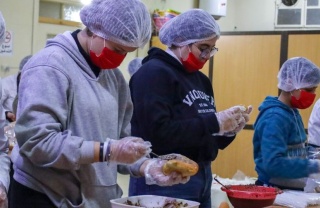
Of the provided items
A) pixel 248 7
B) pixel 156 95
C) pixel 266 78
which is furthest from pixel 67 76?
pixel 248 7

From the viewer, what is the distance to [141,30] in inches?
63.2

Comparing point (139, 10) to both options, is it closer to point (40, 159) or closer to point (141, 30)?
point (141, 30)

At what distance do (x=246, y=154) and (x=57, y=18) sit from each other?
2.62 metres

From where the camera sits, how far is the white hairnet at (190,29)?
216cm

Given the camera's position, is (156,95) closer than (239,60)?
Yes

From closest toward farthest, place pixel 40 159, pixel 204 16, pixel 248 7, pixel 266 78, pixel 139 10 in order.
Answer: pixel 40 159, pixel 139 10, pixel 204 16, pixel 266 78, pixel 248 7

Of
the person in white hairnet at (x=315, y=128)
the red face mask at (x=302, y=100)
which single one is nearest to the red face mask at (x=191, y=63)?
the red face mask at (x=302, y=100)

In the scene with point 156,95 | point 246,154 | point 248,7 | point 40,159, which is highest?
point 248,7

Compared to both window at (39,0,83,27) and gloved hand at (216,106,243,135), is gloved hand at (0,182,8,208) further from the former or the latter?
window at (39,0,83,27)

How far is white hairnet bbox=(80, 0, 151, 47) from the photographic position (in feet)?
5.08

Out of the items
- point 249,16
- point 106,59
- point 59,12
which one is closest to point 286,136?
point 106,59

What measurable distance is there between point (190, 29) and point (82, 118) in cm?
88

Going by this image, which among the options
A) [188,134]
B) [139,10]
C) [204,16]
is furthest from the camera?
[204,16]

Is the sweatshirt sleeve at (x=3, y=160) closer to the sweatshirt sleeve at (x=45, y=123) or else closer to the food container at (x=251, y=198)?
the sweatshirt sleeve at (x=45, y=123)
